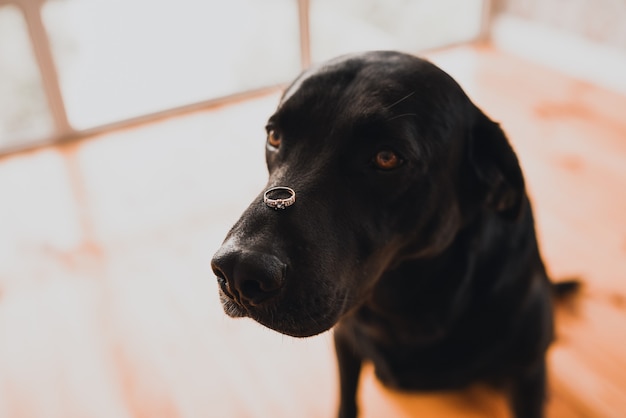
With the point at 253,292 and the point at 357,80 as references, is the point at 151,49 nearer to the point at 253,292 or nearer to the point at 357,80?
the point at 357,80

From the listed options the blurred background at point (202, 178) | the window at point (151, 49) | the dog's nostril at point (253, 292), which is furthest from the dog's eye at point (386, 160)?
the window at point (151, 49)

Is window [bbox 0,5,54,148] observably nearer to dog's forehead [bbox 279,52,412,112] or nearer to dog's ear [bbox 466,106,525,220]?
dog's forehead [bbox 279,52,412,112]

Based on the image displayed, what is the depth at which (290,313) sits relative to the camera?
819mm

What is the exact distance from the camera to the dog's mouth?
81cm

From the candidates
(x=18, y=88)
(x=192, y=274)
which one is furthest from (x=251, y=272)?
(x=18, y=88)

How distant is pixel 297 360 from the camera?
1.56 metres

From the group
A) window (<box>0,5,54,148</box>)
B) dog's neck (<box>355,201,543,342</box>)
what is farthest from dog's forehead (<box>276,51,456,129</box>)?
window (<box>0,5,54,148</box>)

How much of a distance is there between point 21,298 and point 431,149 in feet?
4.57

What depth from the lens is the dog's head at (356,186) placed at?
2.64 feet

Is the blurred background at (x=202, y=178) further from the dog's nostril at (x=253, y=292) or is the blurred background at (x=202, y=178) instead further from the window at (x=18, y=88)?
the dog's nostril at (x=253, y=292)

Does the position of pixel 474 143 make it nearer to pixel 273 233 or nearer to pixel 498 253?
pixel 498 253

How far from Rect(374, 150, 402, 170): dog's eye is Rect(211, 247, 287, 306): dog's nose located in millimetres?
217

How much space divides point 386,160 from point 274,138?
0.20 m

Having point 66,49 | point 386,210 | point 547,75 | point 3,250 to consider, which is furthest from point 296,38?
point 386,210
